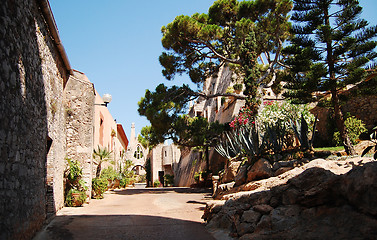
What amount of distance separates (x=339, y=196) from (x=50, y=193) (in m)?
5.74

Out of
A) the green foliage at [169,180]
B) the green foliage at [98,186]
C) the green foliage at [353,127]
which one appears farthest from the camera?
the green foliage at [169,180]

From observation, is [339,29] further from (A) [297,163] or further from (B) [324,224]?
(B) [324,224]

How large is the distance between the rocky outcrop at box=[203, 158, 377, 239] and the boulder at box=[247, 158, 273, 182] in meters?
1.69

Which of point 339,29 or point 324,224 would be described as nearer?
point 324,224

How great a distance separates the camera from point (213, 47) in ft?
49.4

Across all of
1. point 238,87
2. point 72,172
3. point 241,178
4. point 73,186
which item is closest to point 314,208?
point 241,178

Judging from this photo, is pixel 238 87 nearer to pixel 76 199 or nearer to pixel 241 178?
pixel 241 178

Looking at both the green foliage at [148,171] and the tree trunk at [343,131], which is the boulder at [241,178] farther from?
the green foliage at [148,171]

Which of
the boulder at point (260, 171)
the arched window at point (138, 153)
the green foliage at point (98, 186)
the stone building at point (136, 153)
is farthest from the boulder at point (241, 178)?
the arched window at point (138, 153)

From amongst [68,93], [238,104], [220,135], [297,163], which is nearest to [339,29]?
[297,163]

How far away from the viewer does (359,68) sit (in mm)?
7738

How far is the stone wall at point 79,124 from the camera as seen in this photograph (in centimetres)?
914

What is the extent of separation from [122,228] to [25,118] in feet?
8.66

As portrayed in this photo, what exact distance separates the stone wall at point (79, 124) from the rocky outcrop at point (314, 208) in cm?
517
